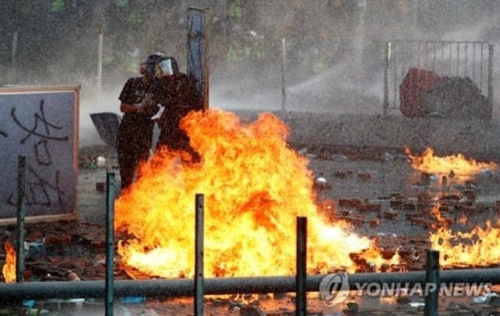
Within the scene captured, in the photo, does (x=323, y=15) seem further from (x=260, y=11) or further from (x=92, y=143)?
(x=92, y=143)

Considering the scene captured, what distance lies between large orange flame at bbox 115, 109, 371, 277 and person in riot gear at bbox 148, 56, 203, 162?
168cm

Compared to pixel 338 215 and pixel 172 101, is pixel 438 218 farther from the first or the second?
pixel 172 101


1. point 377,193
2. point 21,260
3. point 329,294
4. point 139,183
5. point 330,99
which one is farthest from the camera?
point 330,99

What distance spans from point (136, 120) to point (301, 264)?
8.39 metres

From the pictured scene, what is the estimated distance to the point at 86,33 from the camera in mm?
31391

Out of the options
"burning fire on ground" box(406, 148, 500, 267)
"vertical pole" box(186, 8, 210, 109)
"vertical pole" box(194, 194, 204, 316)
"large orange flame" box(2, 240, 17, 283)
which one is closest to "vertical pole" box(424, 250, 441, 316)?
"vertical pole" box(194, 194, 204, 316)

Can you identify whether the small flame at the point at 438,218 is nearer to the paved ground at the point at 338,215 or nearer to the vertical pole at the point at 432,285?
the paved ground at the point at 338,215

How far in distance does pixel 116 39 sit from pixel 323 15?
5345mm

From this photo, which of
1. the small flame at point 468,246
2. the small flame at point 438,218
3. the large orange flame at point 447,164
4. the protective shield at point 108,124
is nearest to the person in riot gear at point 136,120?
the small flame at point 438,218

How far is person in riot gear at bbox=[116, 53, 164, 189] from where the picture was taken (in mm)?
13883

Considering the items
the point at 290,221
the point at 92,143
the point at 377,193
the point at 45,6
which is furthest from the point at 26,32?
the point at 290,221

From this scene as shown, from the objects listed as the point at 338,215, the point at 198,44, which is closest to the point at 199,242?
the point at 338,215

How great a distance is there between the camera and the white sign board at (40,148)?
1242cm

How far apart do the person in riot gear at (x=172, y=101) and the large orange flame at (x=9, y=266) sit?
3.50m
